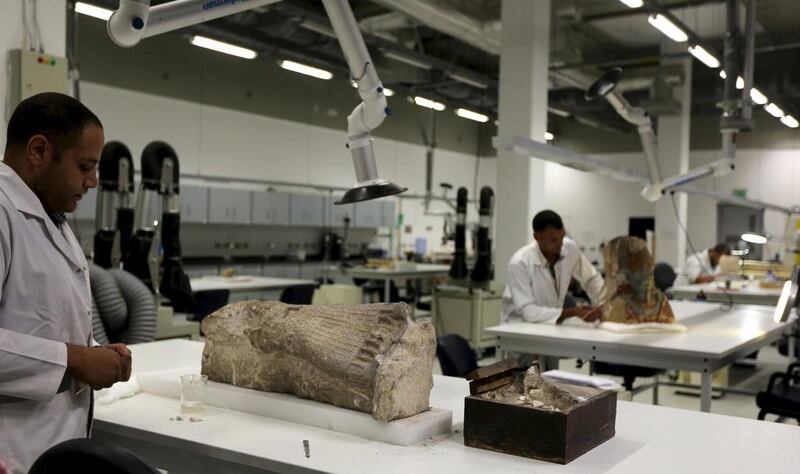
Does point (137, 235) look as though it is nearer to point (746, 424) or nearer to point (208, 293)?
point (208, 293)

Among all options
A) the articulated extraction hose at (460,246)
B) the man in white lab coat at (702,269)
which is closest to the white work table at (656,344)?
the articulated extraction hose at (460,246)

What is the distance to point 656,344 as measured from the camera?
3576mm

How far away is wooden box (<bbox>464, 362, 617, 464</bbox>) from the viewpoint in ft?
5.56

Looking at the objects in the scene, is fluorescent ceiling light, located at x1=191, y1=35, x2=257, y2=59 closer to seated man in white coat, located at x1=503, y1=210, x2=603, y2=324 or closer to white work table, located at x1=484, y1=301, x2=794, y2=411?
seated man in white coat, located at x1=503, y1=210, x2=603, y2=324

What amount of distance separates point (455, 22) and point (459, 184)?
23.7 ft

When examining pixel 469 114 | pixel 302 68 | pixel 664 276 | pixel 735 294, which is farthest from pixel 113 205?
pixel 469 114

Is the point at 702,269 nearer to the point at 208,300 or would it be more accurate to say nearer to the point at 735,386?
the point at 735,386

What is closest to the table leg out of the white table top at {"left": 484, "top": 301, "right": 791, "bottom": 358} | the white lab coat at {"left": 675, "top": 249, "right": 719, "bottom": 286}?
the white table top at {"left": 484, "top": 301, "right": 791, "bottom": 358}

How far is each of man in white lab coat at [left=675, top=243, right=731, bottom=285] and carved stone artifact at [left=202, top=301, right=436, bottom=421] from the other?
277 inches

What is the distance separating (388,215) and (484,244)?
522 cm

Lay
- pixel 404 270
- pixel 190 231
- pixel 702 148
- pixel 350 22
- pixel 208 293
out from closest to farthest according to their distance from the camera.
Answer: pixel 350 22
pixel 208 293
pixel 404 270
pixel 190 231
pixel 702 148

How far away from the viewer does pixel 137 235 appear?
14.8 ft

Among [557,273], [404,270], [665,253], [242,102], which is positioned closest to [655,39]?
[665,253]

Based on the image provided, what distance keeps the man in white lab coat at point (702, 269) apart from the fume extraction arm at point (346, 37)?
22.8 ft
